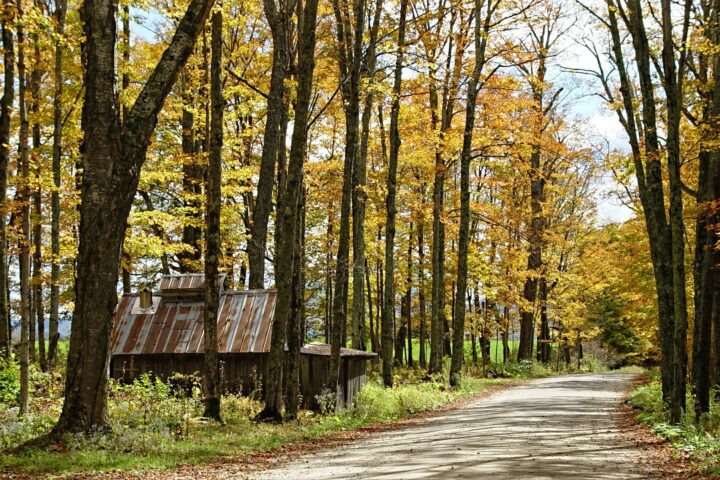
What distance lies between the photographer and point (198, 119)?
21328 millimetres

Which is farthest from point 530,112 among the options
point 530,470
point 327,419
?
point 530,470

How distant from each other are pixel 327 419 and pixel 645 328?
707 inches

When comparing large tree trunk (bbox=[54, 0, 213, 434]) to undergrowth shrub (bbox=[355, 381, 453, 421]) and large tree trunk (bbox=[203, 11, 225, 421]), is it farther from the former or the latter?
undergrowth shrub (bbox=[355, 381, 453, 421])

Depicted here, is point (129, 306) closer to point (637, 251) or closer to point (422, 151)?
point (422, 151)

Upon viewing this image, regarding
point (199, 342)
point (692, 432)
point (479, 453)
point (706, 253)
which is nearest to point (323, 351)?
point (199, 342)

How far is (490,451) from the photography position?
9.08m

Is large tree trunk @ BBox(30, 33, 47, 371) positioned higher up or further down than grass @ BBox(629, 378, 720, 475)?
higher up

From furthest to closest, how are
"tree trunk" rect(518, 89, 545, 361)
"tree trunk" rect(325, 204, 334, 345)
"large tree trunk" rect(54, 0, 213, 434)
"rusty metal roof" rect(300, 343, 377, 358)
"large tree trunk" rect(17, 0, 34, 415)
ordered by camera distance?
"tree trunk" rect(518, 89, 545, 361) < "tree trunk" rect(325, 204, 334, 345) < "rusty metal roof" rect(300, 343, 377, 358) < "large tree trunk" rect(17, 0, 34, 415) < "large tree trunk" rect(54, 0, 213, 434)

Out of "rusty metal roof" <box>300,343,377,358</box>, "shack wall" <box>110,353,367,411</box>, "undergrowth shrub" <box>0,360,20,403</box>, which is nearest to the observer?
"undergrowth shrub" <box>0,360,20,403</box>

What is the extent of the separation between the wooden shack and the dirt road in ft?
11.1

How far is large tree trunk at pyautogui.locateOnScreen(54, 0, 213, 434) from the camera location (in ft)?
30.2

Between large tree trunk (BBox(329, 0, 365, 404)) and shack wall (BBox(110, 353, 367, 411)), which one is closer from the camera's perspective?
large tree trunk (BBox(329, 0, 365, 404))

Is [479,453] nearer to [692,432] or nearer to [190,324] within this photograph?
[692,432]

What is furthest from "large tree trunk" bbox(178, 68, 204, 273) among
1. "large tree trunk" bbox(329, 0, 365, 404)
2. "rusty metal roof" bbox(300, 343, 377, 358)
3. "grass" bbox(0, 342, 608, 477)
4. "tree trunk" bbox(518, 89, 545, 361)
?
"tree trunk" bbox(518, 89, 545, 361)
